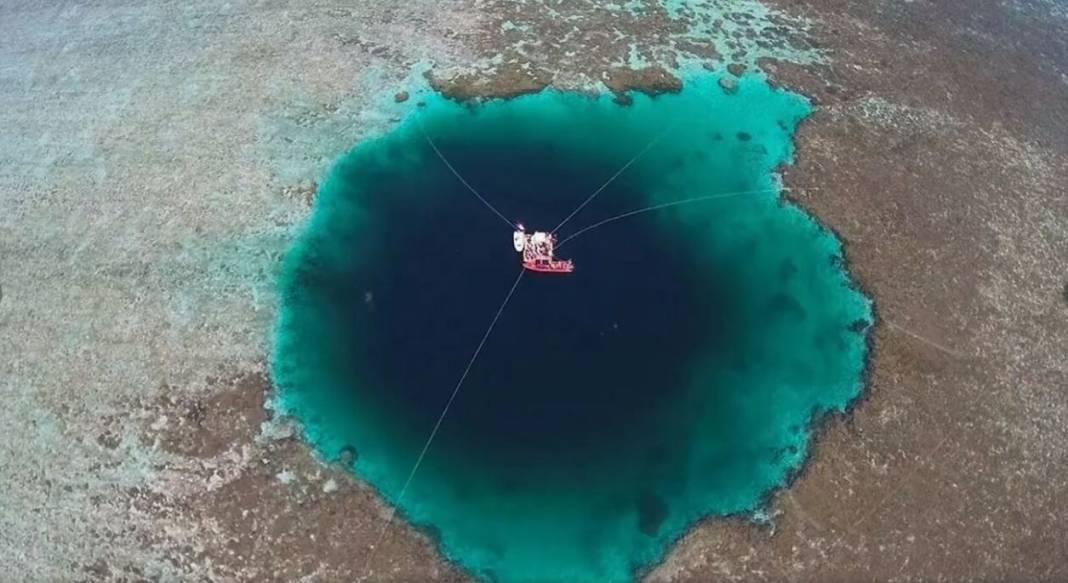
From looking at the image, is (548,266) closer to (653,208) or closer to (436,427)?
(653,208)

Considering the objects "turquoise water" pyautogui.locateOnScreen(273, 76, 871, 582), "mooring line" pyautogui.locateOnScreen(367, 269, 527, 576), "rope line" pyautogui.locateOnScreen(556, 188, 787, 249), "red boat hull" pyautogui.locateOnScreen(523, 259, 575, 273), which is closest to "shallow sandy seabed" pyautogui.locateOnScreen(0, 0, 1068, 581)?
"mooring line" pyautogui.locateOnScreen(367, 269, 527, 576)

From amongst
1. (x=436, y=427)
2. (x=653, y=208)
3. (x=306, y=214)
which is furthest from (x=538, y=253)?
(x=306, y=214)

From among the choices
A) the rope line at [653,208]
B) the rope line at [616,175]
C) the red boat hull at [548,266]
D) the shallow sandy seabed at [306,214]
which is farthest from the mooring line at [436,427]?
the rope line at [616,175]

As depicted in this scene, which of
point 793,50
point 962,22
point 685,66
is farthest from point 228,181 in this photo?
point 962,22

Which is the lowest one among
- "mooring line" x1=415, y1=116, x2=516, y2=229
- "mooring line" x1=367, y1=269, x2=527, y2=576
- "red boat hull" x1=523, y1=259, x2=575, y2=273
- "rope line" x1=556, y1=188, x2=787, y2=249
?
"mooring line" x1=367, y1=269, x2=527, y2=576

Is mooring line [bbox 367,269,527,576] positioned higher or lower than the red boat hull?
lower

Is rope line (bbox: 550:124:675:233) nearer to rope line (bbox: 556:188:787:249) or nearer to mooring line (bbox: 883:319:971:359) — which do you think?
rope line (bbox: 556:188:787:249)
